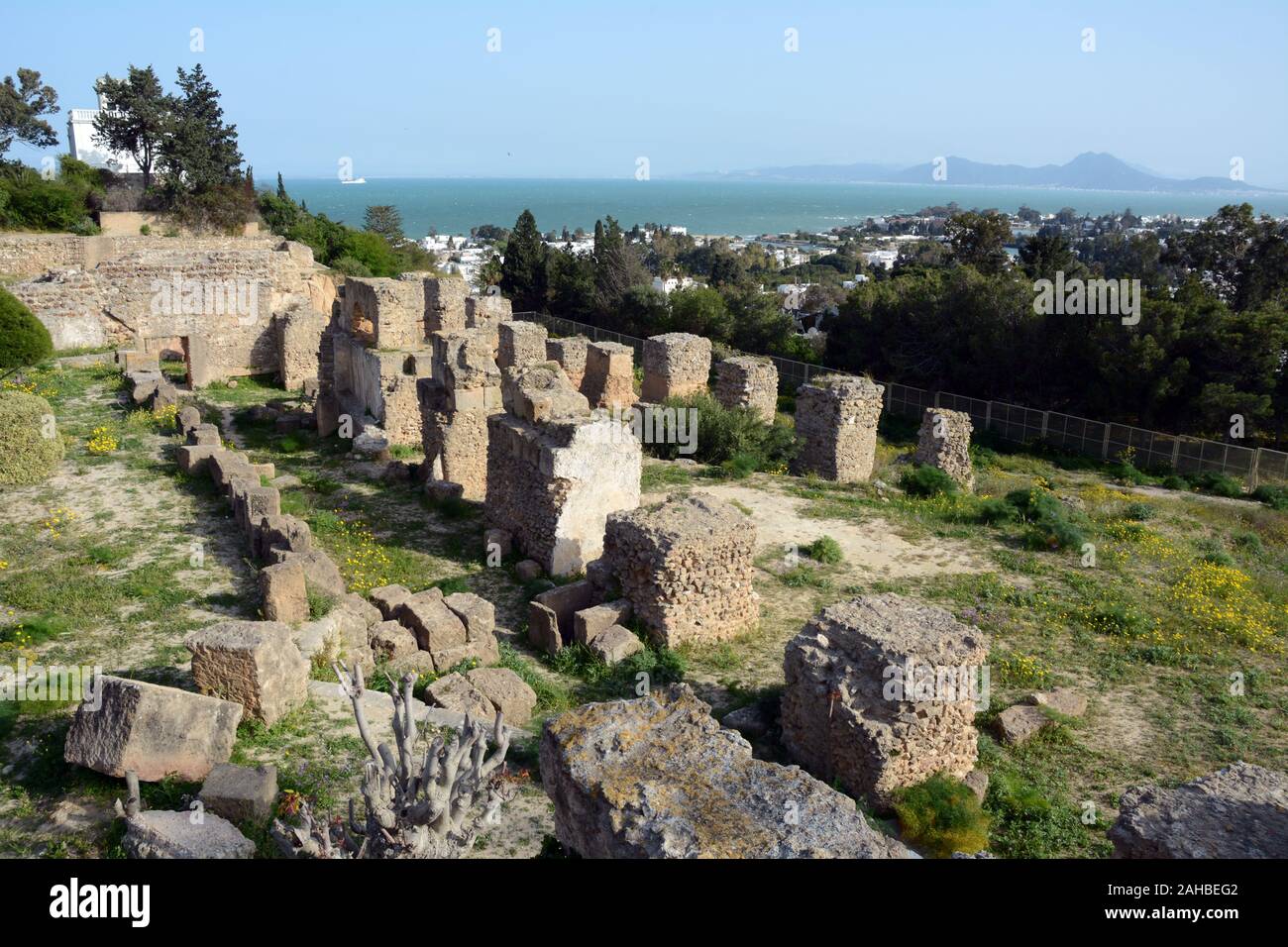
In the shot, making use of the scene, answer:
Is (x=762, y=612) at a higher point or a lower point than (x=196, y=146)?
lower

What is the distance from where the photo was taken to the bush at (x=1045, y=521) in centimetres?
1270

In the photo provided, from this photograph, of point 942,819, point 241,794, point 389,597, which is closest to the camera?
point 241,794

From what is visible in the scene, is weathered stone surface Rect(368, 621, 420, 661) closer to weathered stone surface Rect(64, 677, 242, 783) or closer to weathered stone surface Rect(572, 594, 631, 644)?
weathered stone surface Rect(572, 594, 631, 644)

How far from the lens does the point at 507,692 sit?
797cm

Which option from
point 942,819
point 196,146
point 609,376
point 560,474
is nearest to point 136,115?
point 196,146

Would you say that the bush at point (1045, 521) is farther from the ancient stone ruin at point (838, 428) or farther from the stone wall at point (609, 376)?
the stone wall at point (609, 376)

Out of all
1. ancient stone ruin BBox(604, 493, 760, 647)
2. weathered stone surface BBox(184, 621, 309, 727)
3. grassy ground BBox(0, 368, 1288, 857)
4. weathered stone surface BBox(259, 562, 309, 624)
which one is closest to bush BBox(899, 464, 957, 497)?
grassy ground BBox(0, 368, 1288, 857)

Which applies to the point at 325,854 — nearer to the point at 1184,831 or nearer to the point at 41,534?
the point at 1184,831

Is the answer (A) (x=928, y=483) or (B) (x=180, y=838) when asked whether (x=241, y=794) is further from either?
(A) (x=928, y=483)

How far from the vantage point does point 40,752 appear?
6.47m

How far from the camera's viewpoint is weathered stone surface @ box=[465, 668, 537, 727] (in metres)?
7.87

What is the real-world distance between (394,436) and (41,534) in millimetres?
6495

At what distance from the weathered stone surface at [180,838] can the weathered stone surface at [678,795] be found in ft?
6.19

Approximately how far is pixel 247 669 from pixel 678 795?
398 cm
